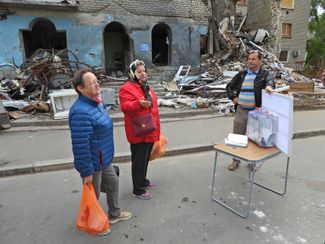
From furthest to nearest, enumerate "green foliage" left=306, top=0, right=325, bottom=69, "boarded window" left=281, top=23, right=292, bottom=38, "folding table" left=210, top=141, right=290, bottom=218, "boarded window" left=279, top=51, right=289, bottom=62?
1. "green foliage" left=306, top=0, right=325, bottom=69
2. "boarded window" left=279, top=51, right=289, bottom=62
3. "boarded window" left=281, top=23, right=292, bottom=38
4. "folding table" left=210, top=141, right=290, bottom=218

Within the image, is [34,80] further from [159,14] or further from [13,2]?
[159,14]

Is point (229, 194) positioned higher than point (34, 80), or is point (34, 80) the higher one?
point (34, 80)

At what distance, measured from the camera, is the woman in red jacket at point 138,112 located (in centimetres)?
297

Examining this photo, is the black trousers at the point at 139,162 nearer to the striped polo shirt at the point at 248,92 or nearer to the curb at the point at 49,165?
the curb at the point at 49,165

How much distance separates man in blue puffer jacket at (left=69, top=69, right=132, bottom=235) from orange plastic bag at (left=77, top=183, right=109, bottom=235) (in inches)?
4.5

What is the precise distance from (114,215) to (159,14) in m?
10.7

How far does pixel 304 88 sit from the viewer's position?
10969mm

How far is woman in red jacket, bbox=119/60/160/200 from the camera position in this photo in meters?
2.97

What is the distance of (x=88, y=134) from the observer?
229cm

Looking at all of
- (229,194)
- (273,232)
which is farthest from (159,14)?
(273,232)

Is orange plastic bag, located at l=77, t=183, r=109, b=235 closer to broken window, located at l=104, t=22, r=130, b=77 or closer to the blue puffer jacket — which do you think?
the blue puffer jacket

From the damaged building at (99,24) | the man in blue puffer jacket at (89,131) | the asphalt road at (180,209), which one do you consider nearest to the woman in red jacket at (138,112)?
the asphalt road at (180,209)

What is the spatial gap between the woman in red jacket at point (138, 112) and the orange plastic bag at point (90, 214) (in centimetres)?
94

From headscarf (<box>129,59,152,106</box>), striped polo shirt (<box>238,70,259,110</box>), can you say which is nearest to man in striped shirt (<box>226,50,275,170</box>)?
striped polo shirt (<box>238,70,259,110</box>)
